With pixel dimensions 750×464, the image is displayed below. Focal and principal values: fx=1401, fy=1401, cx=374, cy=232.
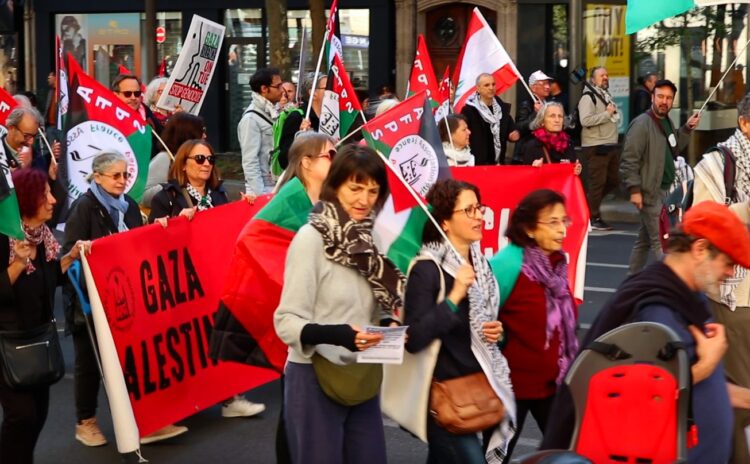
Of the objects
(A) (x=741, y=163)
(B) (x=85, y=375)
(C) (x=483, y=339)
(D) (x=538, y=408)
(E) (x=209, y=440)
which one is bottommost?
(E) (x=209, y=440)

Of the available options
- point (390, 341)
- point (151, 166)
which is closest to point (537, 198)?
point (390, 341)

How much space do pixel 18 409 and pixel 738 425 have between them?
3.01 m

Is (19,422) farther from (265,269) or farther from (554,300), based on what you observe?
(554,300)

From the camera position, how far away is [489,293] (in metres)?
5.36

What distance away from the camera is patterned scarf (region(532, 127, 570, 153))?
485 inches

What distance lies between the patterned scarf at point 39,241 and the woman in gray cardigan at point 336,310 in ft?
5.03

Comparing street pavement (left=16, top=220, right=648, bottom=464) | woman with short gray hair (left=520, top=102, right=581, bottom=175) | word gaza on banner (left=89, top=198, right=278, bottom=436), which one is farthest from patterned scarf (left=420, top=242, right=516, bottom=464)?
woman with short gray hair (left=520, top=102, right=581, bottom=175)

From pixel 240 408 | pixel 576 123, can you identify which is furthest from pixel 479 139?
pixel 240 408

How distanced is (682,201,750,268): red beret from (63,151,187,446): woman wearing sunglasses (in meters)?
3.70

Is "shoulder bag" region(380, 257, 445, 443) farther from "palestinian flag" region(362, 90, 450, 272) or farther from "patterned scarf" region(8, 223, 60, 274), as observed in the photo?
"patterned scarf" region(8, 223, 60, 274)

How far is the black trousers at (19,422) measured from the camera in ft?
19.6

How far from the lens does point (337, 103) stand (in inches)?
412

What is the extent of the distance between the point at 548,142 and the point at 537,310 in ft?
23.0

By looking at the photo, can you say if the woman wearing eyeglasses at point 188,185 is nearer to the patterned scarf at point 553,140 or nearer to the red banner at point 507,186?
the red banner at point 507,186
